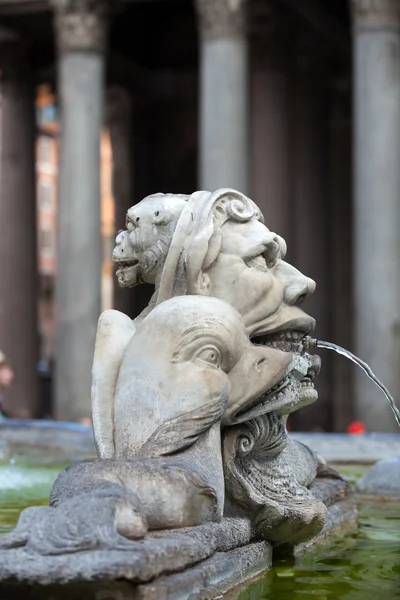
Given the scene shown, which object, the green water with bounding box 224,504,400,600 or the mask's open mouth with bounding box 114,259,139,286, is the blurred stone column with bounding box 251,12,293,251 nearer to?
the green water with bounding box 224,504,400,600

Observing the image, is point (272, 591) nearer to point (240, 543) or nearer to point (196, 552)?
point (240, 543)

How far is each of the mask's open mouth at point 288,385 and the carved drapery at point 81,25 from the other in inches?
817

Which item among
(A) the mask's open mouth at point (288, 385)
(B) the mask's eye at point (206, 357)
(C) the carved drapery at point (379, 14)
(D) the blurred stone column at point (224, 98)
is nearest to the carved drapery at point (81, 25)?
(D) the blurred stone column at point (224, 98)

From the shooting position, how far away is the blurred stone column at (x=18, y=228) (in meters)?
31.6

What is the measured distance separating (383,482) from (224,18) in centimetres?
1747

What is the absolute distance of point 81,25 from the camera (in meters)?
26.5

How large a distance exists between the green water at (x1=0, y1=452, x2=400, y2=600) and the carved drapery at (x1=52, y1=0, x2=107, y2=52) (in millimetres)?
18590

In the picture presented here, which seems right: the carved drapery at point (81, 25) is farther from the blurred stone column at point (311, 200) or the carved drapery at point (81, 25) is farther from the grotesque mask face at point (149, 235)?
the grotesque mask face at point (149, 235)

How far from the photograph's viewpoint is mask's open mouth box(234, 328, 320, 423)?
603 cm

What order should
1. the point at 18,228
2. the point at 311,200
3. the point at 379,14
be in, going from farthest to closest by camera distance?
the point at 18,228 → the point at 311,200 → the point at 379,14

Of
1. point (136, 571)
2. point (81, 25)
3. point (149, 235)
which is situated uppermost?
point (81, 25)

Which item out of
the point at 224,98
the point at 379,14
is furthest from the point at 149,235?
the point at 224,98

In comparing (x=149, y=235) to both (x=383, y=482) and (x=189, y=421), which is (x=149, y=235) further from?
(x=383, y=482)

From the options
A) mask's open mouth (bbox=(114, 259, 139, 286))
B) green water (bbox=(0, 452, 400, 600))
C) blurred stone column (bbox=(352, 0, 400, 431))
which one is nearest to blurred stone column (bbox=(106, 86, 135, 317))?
blurred stone column (bbox=(352, 0, 400, 431))
